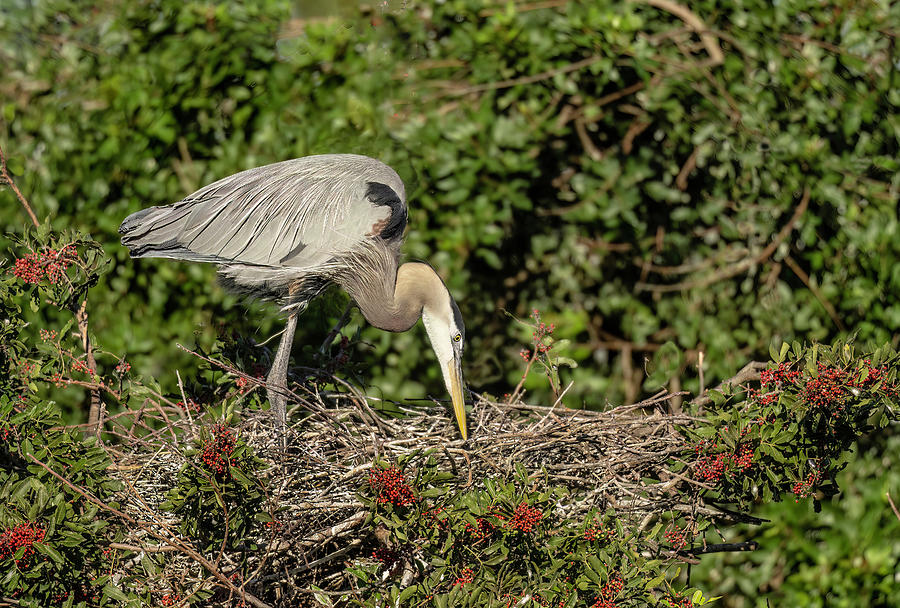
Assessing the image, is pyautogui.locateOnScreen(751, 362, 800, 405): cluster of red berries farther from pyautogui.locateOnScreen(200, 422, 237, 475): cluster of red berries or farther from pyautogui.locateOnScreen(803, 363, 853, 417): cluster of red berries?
pyautogui.locateOnScreen(200, 422, 237, 475): cluster of red berries

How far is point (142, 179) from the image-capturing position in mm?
3584

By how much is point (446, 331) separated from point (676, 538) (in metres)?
1.14

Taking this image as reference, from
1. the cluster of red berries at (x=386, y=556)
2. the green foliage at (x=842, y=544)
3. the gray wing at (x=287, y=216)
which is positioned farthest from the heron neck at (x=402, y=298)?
the green foliage at (x=842, y=544)

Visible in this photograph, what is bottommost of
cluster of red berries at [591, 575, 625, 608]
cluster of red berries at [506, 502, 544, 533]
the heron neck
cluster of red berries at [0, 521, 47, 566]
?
the heron neck

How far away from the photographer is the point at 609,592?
75.8 inches

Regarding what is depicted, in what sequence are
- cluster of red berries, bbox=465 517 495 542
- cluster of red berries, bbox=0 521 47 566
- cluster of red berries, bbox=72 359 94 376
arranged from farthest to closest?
cluster of red berries, bbox=72 359 94 376 < cluster of red berries, bbox=465 517 495 542 < cluster of red berries, bbox=0 521 47 566

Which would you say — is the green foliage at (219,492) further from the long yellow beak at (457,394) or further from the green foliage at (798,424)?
the green foliage at (798,424)

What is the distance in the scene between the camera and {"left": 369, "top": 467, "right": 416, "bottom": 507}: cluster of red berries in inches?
75.5

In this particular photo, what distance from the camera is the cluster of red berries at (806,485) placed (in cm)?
213

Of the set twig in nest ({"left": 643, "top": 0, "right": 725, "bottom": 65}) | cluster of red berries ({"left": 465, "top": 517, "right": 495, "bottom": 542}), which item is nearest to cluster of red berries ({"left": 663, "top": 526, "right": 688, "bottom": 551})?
cluster of red berries ({"left": 465, "top": 517, "right": 495, "bottom": 542})

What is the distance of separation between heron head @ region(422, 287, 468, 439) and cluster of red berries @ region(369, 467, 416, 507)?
0.92m

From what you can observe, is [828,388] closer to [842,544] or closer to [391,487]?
[391,487]

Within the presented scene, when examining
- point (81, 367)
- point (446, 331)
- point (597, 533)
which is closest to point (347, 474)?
point (597, 533)

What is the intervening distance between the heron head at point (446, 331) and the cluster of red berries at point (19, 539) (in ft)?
4.32
